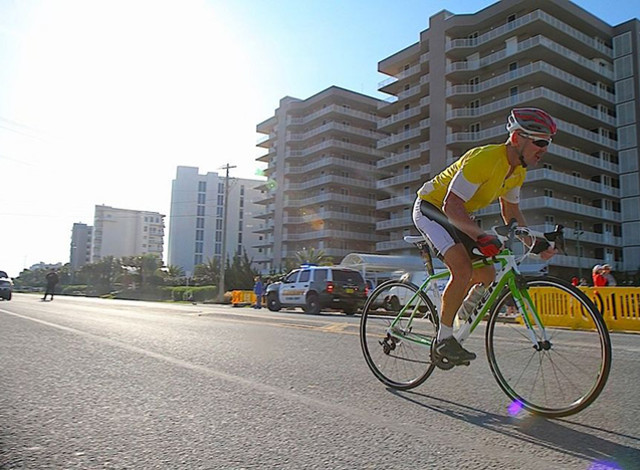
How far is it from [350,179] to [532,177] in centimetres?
3183

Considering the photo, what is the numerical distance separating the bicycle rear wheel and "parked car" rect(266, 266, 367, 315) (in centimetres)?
1421

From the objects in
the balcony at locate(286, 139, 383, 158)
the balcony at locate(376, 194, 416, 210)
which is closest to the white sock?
the balcony at locate(376, 194, 416, 210)

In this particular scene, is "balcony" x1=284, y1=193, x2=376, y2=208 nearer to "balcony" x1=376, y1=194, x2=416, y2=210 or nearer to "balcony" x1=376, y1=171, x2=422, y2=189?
"balcony" x1=376, y1=171, x2=422, y2=189

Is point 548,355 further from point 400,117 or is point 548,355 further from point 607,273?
point 400,117

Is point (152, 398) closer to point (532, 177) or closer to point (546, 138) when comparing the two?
point (546, 138)

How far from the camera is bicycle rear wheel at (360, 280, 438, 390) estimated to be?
3910mm

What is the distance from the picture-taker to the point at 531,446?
252 centimetres

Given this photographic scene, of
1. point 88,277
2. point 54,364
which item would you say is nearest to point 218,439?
point 54,364

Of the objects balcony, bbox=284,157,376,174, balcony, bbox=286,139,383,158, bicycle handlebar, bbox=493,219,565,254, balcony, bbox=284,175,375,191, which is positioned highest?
balcony, bbox=286,139,383,158

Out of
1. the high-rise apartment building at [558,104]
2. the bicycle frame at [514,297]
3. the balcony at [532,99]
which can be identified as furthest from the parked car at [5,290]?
the balcony at [532,99]

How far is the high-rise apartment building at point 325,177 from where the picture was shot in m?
76.9

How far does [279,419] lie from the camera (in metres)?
3.00

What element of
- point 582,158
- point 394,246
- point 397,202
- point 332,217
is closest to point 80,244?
point 332,217

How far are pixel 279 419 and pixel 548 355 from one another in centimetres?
169
